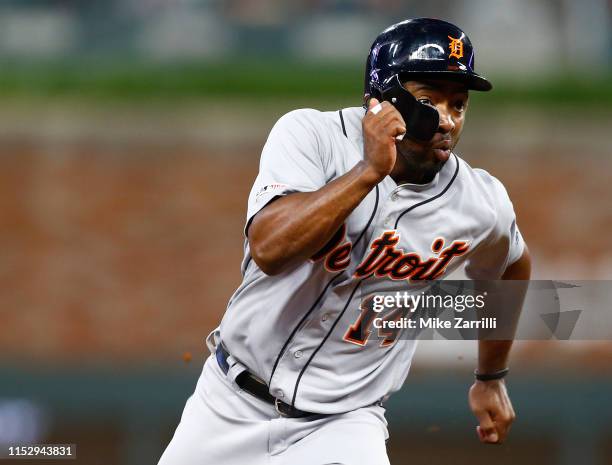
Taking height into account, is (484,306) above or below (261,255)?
below

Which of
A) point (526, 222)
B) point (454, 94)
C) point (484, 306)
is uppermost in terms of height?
point (454, 94)

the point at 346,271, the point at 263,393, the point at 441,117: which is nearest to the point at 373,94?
the point at 441,117

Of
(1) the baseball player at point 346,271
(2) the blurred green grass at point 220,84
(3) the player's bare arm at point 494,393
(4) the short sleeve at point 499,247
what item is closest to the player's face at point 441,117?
(1) the baseball player at point 346,271

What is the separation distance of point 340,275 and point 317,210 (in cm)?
33

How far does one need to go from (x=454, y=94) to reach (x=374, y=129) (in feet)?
1.16

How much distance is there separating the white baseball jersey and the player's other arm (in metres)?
0.15

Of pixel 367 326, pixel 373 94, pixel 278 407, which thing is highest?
pixel 373 94

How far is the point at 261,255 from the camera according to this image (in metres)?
2.46

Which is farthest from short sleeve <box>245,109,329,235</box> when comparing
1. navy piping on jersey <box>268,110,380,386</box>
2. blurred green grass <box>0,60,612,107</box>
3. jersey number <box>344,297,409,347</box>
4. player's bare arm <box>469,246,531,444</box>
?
A: blurred green grass <box>0,60,612,107</box>

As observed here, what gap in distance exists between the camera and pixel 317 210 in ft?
7.88

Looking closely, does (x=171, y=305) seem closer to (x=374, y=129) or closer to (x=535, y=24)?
(x=535, y=24)

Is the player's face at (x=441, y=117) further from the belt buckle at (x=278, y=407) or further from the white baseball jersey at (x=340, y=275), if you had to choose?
the belt buckle at (x=278, y=407)

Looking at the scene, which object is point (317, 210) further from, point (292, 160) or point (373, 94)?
point (373, 94)


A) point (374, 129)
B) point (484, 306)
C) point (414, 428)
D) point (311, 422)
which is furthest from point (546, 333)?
point (414, 428)
